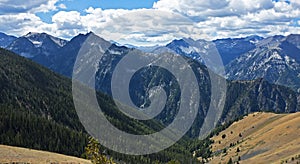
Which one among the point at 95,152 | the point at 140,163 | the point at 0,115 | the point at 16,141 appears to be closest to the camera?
the point at 95,152

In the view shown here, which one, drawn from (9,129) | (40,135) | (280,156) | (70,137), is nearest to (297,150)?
(280,156)

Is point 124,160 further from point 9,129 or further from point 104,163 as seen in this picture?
point 104,163

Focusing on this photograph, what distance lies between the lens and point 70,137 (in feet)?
590

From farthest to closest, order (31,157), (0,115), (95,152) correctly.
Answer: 1. (0,115)
2. (31,157)
3. (95,152)

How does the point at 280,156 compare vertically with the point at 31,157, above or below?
below

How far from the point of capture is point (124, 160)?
191 meters

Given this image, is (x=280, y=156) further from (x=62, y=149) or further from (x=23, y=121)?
(x=23, y=121)

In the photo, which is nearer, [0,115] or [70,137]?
[0,115]

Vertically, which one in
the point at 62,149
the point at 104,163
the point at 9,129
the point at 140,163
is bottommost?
the point at 140,163

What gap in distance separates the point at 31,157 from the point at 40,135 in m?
76.0

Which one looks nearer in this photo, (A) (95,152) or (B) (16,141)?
(A) (95,152)

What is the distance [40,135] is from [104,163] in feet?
443

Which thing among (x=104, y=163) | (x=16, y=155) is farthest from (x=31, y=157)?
(x=104, y=163)

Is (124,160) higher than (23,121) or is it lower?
lower
